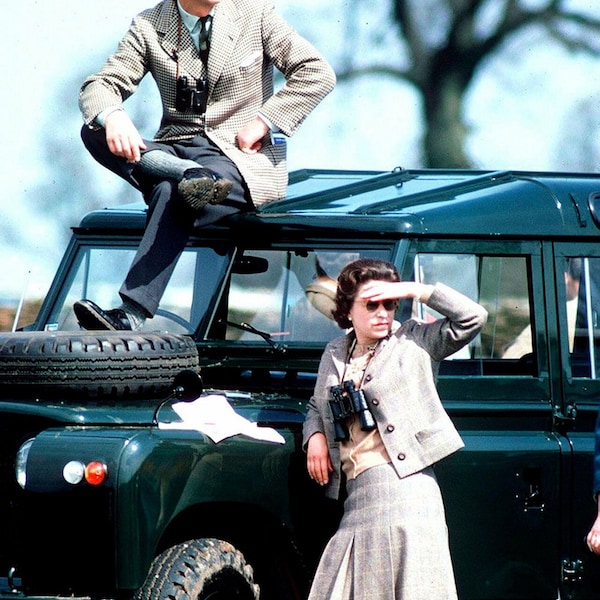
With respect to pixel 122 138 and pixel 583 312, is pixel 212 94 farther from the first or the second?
pixel 583 312

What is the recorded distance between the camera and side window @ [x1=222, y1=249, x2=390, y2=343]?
6426 millimetres

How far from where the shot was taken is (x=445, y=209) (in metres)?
6.38

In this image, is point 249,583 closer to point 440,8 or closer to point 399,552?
point 399,552

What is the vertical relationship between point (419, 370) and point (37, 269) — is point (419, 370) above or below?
below

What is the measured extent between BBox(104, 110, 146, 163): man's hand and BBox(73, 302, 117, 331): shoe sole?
2.22ft

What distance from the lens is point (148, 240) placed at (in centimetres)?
629

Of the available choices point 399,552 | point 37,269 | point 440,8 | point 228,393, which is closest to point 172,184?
point 228,393

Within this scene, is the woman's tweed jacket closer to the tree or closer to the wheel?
the wheel

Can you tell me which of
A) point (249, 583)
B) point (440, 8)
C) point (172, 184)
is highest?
point (440, 8)

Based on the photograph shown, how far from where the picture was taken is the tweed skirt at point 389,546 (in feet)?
17.9

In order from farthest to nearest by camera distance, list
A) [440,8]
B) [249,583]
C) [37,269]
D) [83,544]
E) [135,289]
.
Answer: [440,8] → [37,269] → [135,289] → [249,583] → [83,544]

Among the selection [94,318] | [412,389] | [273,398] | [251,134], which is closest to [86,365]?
[94,318]

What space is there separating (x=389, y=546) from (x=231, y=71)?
7.27ft

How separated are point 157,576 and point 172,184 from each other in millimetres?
1655
